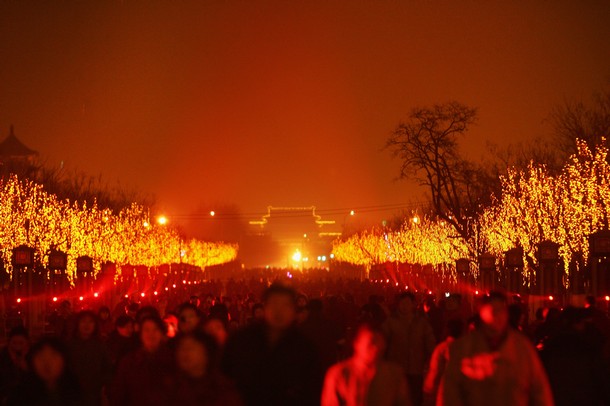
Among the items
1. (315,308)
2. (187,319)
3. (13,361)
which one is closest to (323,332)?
(315,308)

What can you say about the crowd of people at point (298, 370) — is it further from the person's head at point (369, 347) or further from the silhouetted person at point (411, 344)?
the silhouetted person at point (411, 344)

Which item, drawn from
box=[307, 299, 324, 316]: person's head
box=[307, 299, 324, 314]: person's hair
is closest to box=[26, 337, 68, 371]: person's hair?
box=[307, 299, 324, 316]: person's head

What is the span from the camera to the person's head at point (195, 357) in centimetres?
730

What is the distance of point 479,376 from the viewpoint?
26.7 feet

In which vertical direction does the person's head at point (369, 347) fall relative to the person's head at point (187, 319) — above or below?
below

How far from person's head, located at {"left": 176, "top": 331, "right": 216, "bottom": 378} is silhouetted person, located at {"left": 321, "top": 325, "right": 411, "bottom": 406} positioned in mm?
1279

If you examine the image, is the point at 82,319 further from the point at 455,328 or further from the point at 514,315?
the point at 514,315

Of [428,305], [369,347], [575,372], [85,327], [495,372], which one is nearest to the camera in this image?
[495,372]

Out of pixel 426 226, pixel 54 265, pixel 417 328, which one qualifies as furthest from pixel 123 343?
pixel 426 226

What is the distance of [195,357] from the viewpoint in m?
7.32

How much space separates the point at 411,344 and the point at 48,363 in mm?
6793

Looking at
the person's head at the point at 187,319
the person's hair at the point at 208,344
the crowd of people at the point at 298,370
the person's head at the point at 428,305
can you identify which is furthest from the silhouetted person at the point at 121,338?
the person's head at the point at 428,305

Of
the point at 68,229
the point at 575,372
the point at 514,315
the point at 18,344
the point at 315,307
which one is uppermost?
the point at 68,229

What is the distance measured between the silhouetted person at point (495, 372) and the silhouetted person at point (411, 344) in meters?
5.78
